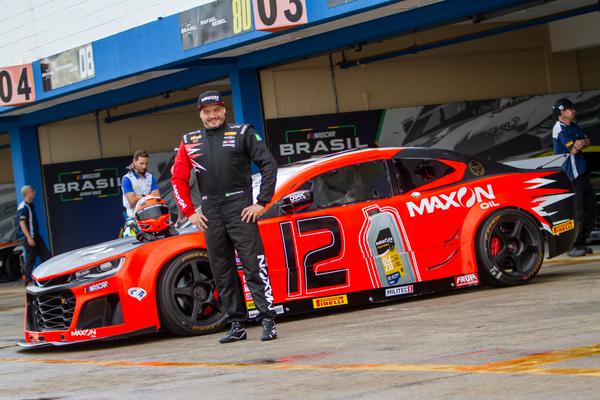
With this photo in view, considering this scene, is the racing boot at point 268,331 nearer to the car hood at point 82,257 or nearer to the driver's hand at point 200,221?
the driver's hand at point 200,221

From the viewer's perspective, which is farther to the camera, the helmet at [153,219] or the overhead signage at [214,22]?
the overhead signage at [214,22]

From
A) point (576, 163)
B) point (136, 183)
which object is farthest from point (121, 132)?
point (576, 163)

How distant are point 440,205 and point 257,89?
25.7 feet

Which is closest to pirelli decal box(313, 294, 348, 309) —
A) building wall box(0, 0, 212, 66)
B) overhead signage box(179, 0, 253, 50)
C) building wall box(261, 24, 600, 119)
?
overhead signage box(179, 0, 253, 50)

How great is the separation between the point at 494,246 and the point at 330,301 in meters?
1.58

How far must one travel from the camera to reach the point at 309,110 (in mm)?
17312

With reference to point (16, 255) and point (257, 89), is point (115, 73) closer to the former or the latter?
point (257, 89)

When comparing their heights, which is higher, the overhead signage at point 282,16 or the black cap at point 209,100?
the overhead signage at point 282,16

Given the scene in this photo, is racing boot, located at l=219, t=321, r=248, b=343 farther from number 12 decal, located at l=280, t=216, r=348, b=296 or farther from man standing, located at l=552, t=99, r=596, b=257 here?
man standing, located at l=552, t=99, r=596, b=257

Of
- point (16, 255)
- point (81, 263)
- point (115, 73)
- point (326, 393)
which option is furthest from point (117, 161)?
point (326, 393)

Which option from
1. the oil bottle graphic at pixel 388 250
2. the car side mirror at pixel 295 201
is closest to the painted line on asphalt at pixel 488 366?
the car side mirror at pixel 295 201

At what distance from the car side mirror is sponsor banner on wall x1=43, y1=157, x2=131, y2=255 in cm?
1355

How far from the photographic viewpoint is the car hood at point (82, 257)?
8633 mm

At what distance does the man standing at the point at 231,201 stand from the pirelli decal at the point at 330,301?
0.80m
